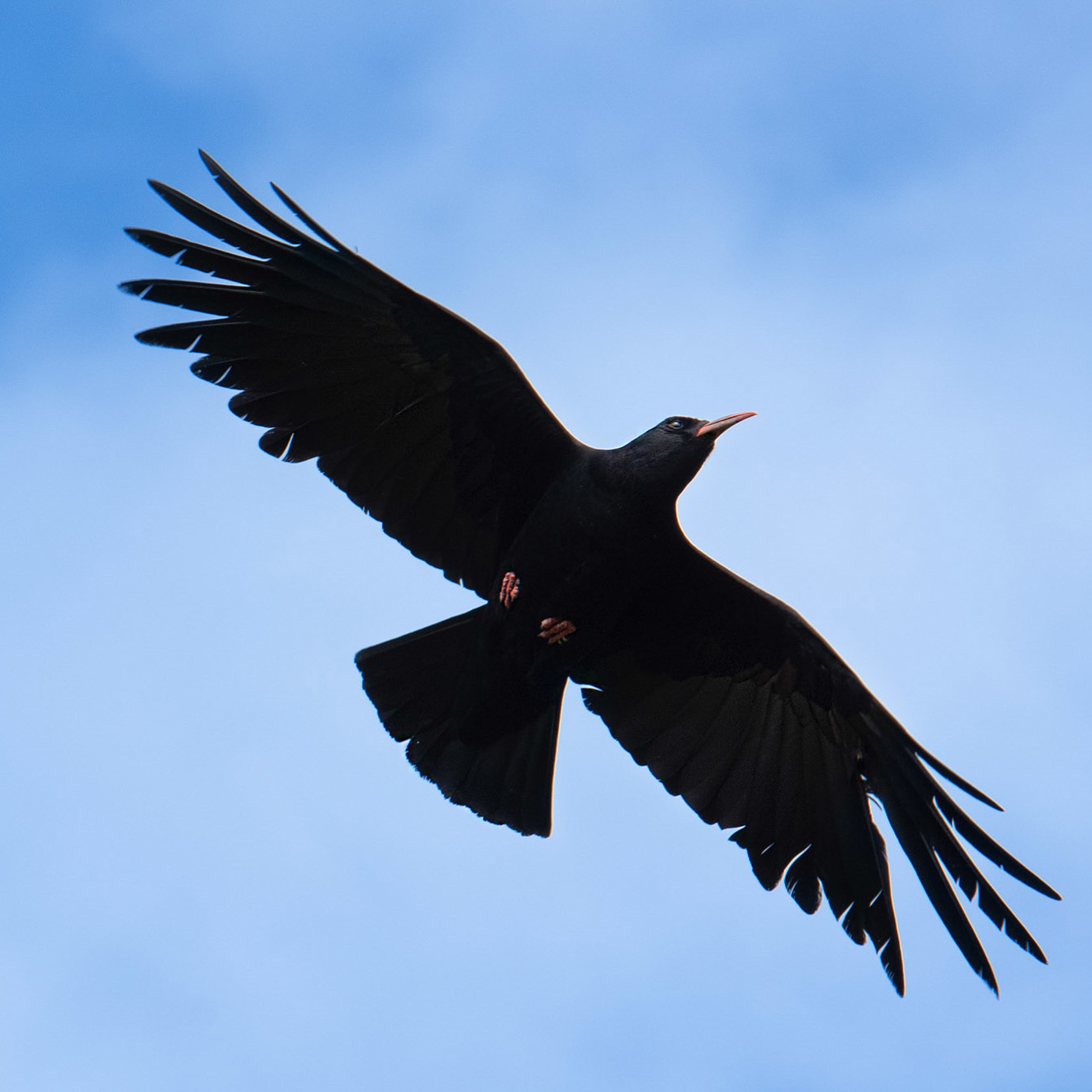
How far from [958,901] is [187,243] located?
5.32 meters

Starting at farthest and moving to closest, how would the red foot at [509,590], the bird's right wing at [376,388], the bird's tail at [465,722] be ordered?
the bird's tail at [465,722] → the red foot at [509,590] → the bird's right wing at [376,388]

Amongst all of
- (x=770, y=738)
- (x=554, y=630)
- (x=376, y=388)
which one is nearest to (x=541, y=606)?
(x=554, y=630)

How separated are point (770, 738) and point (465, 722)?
181 centimetres

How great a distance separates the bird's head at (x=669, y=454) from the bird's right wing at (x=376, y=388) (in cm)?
43

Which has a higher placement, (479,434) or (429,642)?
(479,434)

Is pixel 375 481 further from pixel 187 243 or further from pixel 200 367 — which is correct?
pixel 187 243

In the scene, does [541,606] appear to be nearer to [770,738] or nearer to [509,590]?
[509,590]

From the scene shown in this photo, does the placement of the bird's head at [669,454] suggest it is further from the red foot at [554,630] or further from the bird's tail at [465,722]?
the bird's tail at [465,722]

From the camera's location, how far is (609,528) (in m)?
8.11

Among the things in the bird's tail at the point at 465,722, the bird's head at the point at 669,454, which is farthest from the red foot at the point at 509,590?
the bird's head at the point at 669,454

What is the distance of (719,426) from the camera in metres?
8.27

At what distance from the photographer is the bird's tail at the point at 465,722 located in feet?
28.5

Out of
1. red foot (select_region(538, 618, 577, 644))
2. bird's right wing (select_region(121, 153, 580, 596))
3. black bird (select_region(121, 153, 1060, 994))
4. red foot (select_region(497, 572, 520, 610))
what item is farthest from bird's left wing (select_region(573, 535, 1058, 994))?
bird's right wing (select_region(121, 153, 580, 596))

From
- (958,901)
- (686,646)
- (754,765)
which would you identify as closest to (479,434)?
(686,646)
